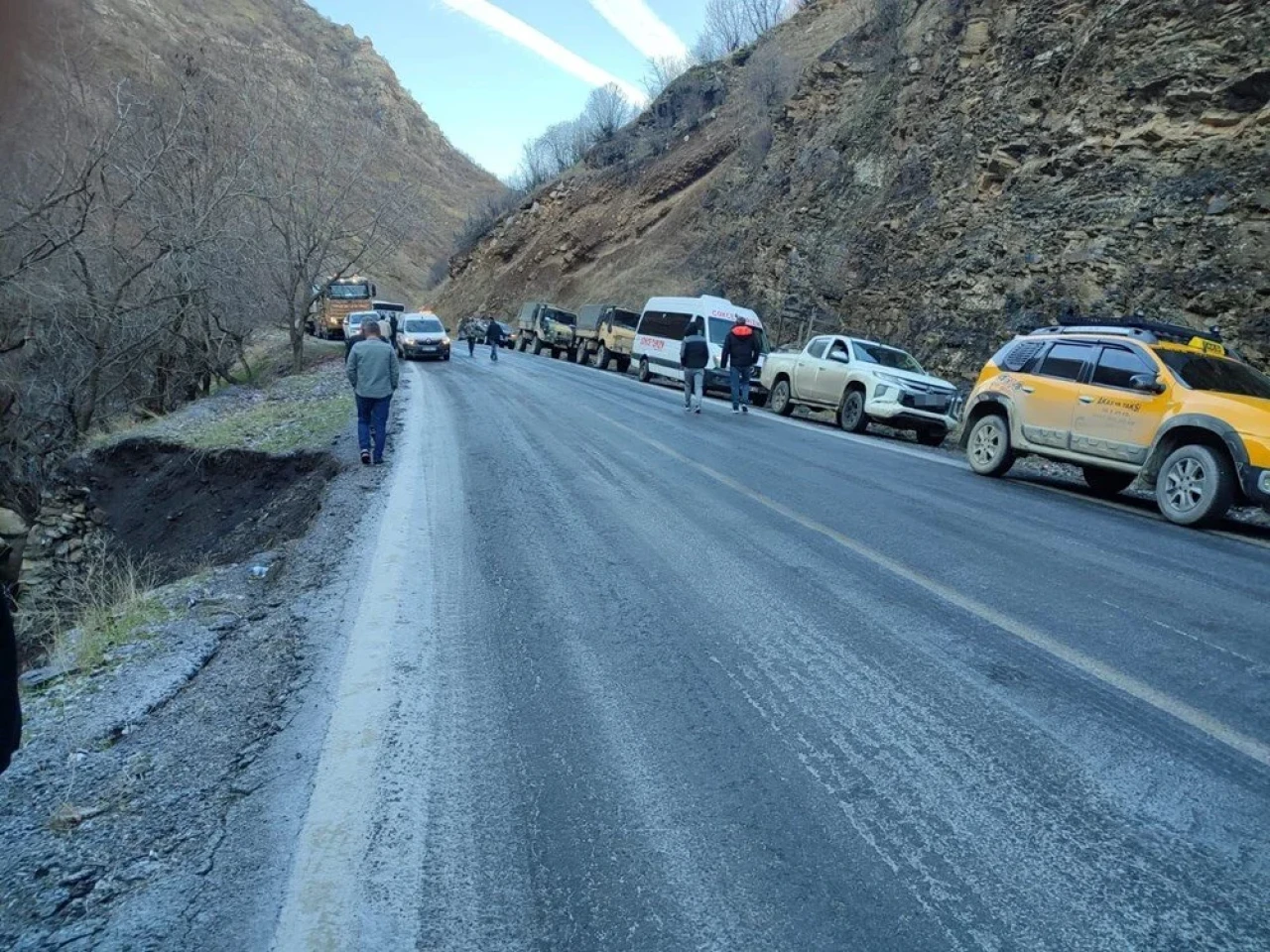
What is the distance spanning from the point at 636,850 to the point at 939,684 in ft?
6.57

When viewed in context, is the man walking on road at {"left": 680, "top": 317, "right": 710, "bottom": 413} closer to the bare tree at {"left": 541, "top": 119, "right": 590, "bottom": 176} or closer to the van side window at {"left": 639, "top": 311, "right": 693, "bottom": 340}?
the van side window at {"left": 639, "top": 311, "right": 693, "bottom": 340}

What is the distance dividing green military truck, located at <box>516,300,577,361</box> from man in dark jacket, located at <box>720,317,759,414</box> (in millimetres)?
20526

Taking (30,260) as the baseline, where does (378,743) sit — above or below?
below

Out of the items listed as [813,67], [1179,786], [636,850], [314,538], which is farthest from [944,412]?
[813,67]

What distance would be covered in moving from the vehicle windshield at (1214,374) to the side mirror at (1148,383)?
0.62 ft

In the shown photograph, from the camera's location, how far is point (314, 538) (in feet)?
23.2

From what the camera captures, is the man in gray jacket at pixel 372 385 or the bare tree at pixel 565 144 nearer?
the man in gray jacket at pixel 372 385

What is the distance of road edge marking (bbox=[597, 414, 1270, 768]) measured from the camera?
3.82 metres

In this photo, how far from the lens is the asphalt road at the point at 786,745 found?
2648 millimetres

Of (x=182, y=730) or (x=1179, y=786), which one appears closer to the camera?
(x=1179, y=786)

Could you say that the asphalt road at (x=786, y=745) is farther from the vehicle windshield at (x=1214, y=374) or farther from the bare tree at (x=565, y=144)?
the bare tree at (x=565, y=144)

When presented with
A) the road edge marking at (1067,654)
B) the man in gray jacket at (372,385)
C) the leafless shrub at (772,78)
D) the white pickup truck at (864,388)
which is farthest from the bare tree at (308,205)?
the road edge marking at (1067,654)

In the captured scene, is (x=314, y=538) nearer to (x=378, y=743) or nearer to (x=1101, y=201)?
(x=378, y=743)

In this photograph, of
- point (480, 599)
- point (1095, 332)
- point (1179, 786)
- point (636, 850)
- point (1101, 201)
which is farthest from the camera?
point (1101, 201)
